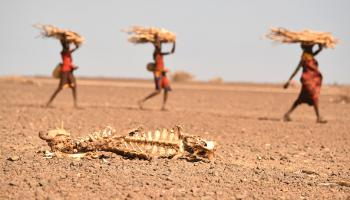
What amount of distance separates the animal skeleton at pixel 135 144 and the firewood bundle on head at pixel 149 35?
9801 mm

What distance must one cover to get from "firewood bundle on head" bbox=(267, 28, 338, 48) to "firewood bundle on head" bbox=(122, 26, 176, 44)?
10.7 ft

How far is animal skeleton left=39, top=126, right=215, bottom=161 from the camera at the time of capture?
851cm

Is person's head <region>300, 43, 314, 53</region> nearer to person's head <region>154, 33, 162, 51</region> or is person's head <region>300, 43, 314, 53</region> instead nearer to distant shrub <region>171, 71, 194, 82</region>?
person's head <region>154, 33, 162, 51</region>

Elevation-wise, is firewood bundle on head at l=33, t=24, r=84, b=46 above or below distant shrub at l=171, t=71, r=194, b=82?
above

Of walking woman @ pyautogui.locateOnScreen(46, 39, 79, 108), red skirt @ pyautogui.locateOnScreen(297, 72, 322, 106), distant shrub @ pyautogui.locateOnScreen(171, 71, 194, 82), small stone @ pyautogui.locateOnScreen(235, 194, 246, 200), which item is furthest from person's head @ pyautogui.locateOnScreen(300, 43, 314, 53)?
distant shrub @ pyautogui.locateOnScreen(171, 71, 194, 82)

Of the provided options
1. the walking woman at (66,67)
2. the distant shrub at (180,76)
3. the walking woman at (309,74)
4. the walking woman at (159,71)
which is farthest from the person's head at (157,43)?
the distant shrub at (180,76)

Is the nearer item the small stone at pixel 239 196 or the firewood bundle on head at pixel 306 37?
the small stone at pixel 239 196

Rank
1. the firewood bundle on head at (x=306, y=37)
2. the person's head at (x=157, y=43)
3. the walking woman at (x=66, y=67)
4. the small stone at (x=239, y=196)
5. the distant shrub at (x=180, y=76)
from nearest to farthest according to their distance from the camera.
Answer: the small stone at (x=239, y=196), the firewood bundle on head at (x=306, y=37), the walking woman at (x=66, y=67), the person's head at (x=157, y=43), the distant shrub at (x=180, y=76)

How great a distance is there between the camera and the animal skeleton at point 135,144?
8508 millimetres

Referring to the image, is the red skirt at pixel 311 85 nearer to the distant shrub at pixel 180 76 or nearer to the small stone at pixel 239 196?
the small stone at pixel 239 196

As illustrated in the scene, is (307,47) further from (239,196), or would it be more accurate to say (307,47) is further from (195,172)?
(239,196)

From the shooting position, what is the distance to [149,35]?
1858 centimetres

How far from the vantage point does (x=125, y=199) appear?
21.6 feet

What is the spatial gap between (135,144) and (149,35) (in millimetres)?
10165
